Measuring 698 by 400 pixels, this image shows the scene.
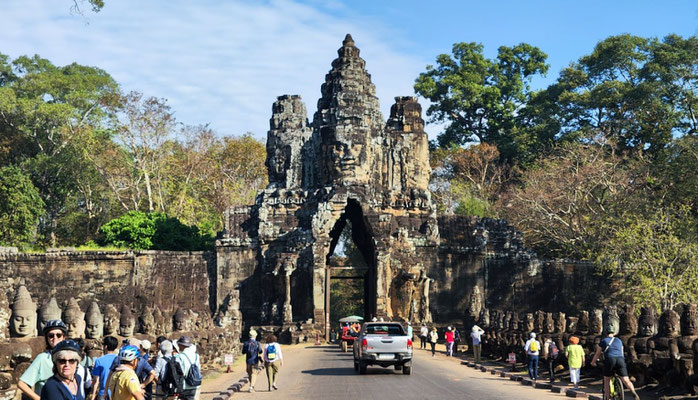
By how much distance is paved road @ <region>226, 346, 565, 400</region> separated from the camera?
62.8ft

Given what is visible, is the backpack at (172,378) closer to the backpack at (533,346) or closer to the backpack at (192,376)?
the backpack at (192,376)

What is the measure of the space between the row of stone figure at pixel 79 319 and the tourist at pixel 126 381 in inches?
227

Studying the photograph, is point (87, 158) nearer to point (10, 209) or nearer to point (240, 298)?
point (10, 209)

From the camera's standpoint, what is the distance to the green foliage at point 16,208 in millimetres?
56438

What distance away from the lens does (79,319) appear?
685 inches

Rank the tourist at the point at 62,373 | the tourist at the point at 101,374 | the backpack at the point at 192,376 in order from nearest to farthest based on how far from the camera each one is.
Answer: the tourist at the point at 62,373 < the tourist at the point at 101,374 < the backpack at the point at 192,376

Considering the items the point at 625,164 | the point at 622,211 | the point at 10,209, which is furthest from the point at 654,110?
the point at 10,209

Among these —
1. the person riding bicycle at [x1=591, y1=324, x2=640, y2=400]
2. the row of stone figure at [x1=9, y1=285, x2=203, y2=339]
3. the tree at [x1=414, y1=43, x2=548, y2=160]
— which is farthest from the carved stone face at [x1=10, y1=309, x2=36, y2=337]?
the tree at [x1=414, y1=43, x2=548, y2=160]

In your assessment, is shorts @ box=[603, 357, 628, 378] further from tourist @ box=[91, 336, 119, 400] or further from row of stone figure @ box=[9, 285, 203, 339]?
row of stone figure @ box=[9, 285, 203, 339]

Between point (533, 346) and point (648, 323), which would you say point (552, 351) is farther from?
point (648, 323)

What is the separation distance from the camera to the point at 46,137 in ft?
214

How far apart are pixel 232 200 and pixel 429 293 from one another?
28.0 metres

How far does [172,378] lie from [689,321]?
36.6 feet

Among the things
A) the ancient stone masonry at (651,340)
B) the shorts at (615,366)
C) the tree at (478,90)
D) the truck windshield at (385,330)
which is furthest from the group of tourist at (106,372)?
the tree at (478,90)
